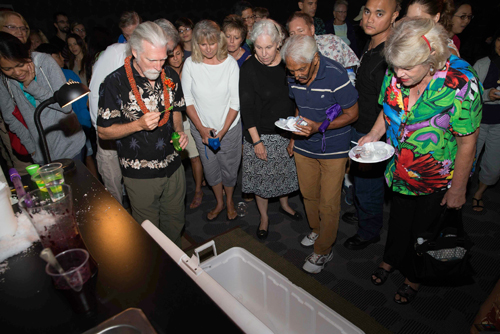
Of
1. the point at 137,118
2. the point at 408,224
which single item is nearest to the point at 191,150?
the point at 137,118

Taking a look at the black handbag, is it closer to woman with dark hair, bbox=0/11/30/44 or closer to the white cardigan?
the white cardigan

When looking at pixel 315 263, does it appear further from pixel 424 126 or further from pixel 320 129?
pixel 424 126

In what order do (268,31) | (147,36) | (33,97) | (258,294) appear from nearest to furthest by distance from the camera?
(147,36), (258,294), (33,97), (268,31)

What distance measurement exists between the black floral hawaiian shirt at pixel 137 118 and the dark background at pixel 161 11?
2867 millimetres

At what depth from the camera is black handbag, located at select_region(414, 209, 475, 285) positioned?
164 centimetres

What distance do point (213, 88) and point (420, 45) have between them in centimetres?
161

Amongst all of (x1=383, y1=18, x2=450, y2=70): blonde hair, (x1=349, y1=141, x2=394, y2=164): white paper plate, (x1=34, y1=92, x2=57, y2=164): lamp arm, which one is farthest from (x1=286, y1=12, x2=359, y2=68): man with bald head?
(x1=34, y1=92, x2=57, y2=164): lamp arm

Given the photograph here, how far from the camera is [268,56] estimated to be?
2.17m

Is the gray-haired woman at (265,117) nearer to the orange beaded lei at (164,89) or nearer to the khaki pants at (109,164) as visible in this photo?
the orange beaded lei at (164,89)

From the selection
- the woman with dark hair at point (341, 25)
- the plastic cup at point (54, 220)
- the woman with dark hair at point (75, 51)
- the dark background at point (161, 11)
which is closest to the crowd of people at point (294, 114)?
the plastic cup at point (54, 220)

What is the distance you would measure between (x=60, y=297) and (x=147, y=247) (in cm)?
28

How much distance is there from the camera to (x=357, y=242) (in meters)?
2.49

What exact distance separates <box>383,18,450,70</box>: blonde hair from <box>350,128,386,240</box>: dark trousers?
95 centimetres

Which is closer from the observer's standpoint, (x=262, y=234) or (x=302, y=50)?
(x=302, y=50)
